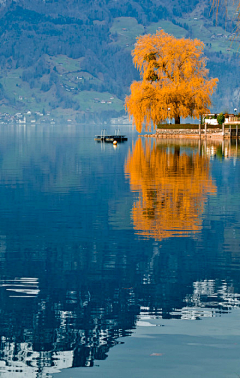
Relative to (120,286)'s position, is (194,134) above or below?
above

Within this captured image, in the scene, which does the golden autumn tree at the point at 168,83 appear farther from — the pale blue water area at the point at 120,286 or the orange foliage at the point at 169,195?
the pale blue water area at the point at 120,286

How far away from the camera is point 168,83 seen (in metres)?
103

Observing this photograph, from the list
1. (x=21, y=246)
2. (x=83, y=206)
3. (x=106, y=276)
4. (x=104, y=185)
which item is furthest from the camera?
(x=104, y=185)

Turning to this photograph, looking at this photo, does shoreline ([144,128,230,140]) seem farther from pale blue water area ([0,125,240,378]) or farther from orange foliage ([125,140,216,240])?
pale blue water area ([0,125,240,378])

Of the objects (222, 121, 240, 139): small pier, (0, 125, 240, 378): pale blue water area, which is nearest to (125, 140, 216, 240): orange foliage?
(0, 125, 240, 378): pale blue water area

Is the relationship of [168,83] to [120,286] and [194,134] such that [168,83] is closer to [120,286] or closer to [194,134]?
[194,134]

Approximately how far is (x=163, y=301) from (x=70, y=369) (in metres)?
3.59

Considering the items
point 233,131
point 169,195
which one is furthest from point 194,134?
point 169,195

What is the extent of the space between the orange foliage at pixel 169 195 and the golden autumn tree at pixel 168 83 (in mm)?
47797

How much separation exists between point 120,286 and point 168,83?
90449mm

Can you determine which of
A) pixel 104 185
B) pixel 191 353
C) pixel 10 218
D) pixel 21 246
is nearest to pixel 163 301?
pixel 191 353

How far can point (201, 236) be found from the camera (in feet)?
66.3

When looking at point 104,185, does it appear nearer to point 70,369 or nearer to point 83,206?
point 83,206

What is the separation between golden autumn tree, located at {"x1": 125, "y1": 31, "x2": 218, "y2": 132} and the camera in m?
99.0
